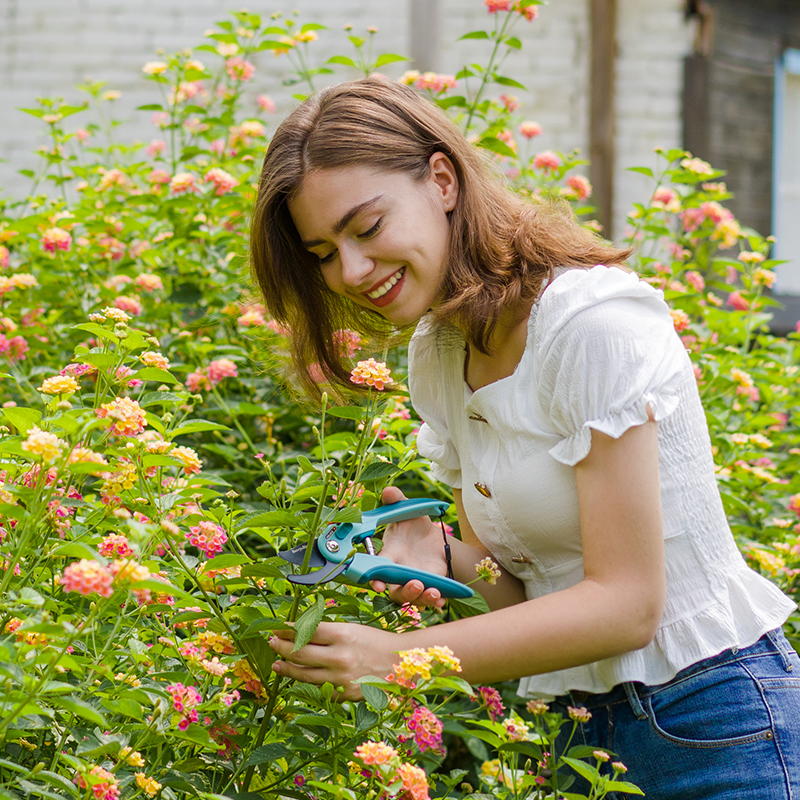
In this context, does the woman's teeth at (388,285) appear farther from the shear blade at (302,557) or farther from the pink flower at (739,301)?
the pink flower at (739,301)

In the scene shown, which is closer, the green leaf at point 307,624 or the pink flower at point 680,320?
the green leaf at point 307,624

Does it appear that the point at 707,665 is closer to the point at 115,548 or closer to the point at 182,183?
the point at 115,548

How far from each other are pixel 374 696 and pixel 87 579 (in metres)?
0.32

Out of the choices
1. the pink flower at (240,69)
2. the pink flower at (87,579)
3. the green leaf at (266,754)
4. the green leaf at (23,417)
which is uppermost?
the pink flower at (240,69)

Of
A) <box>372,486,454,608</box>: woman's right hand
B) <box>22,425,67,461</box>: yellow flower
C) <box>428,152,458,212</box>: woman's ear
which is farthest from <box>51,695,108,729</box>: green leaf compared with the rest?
<box>428,152,458,212</box>: woman's ear

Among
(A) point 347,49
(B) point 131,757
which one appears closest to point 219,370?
(B) point 131,757

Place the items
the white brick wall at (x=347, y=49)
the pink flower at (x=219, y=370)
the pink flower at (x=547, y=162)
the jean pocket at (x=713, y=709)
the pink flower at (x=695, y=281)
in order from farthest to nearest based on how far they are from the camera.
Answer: the white brick wall at (x=347, y=49), the pink flower at (x=547, y=162), the pink flower at (x=695, y=281), the pink flower at (x=219, y=370), the jean pocket at (x=713, y=709)

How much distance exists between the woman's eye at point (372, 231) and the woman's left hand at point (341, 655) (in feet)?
1.64

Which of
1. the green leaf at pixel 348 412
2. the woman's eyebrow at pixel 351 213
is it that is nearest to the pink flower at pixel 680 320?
the woman's eyebrow at pixel 351 213

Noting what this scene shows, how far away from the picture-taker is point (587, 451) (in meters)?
1.02

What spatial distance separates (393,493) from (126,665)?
40 centimetres

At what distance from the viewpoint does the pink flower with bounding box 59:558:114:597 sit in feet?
2.44

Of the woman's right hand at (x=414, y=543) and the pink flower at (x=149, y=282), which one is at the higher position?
the pink flower at (x=149, y=282)

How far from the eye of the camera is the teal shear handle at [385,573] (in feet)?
3.23
